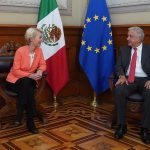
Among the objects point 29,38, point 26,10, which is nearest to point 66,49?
point 26,10

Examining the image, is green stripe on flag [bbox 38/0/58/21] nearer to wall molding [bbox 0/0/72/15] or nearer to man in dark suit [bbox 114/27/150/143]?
wall molding [bbox 0/0/72/15]

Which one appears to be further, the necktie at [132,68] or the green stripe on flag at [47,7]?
the green stripe on flag at [47,7]

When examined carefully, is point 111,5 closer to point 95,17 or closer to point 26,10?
point 95,17

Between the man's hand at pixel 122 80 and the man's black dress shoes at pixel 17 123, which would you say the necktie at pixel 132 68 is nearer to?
the man's hand at pixel 122 80

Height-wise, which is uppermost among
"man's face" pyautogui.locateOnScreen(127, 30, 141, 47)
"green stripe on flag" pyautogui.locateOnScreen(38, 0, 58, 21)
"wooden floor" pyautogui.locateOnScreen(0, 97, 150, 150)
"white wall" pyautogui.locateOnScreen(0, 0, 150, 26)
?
"green stripe on flag" pyautogui.locateOnScreen(38, 0, 58, 21)

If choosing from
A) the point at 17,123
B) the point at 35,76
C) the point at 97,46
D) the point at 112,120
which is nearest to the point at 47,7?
the point at 97,46

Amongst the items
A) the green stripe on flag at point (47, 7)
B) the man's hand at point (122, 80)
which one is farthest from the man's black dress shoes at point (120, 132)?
the green stripe on flag at point (47, 7)

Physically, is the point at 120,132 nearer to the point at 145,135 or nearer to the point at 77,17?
the point at 145,135

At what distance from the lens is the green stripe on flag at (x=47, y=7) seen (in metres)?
3.39

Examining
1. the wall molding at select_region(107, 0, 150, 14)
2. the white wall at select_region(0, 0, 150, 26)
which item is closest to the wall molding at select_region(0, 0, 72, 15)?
the white wall at select_region(0, 0, 150, 26)

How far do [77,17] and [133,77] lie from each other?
5.04ft

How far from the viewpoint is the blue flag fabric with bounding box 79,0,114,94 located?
348 cm

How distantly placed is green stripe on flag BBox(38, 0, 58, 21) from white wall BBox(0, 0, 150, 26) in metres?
0.12

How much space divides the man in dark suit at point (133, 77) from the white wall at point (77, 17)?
54 centimetres
